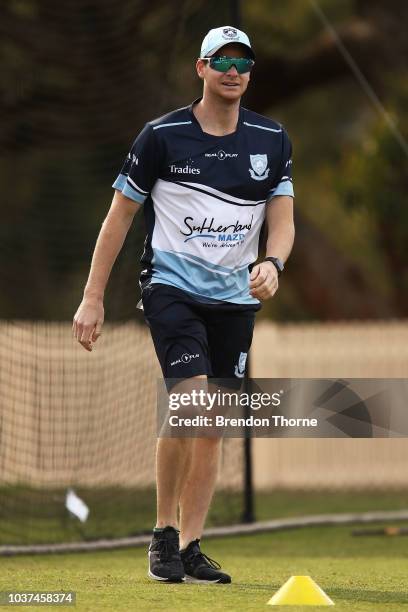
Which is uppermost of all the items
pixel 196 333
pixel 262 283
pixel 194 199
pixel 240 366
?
pixel 194 199

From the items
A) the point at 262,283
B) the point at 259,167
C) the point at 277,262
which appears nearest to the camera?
the point at 262,283

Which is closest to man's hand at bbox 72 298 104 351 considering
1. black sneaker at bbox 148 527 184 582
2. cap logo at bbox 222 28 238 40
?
black sneaker at bbox 148 527 184 582

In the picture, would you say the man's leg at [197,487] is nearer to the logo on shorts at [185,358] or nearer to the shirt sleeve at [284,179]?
the logo on shorts at [185,358]

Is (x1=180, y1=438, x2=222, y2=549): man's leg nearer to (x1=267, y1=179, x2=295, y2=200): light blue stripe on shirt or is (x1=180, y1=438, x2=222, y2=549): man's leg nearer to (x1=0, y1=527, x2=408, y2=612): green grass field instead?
(x1=0, y1=527, x2=408, y2=612): green grass field

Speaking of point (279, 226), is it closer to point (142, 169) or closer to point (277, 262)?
point (277, 262)

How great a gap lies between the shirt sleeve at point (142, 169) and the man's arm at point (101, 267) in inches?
1.8

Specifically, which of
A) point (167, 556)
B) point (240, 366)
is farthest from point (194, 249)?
point (167, 556)

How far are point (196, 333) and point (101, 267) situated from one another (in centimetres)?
48

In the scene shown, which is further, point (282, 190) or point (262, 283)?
point (282, 190)

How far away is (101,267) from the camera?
238 inches

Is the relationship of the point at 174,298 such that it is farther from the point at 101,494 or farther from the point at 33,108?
the point at 33,108

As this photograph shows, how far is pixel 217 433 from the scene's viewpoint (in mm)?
6109

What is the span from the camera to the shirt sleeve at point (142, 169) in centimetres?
598

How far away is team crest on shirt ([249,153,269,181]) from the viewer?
6113 mm
